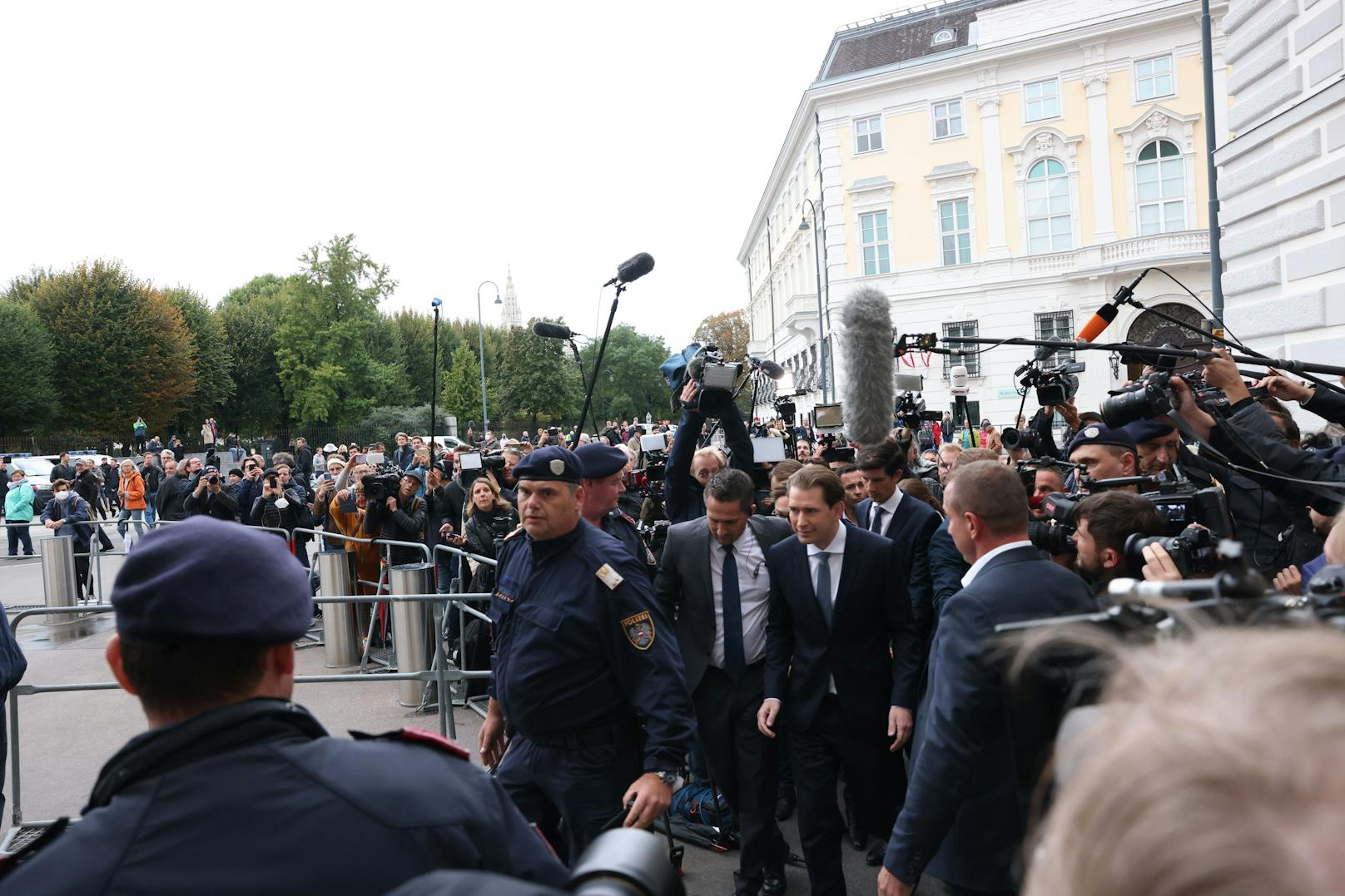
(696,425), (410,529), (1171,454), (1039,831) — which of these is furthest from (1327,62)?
(1039,831)

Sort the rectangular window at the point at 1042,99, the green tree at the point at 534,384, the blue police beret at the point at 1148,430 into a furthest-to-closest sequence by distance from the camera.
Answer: the green tree at the point at 534,384
the rectangular window at the point at 1042,99
the blue police beret at the point at 1148,430

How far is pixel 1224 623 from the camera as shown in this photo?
1.13 m

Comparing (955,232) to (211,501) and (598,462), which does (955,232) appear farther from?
(598,462)

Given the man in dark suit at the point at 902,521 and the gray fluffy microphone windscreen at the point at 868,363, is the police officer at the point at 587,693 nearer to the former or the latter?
the man in dark suit at the point at 902,521

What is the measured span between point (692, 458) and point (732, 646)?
1.85 metres

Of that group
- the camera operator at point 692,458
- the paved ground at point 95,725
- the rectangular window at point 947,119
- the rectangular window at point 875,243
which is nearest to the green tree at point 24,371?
the rectangular window at point 875,243

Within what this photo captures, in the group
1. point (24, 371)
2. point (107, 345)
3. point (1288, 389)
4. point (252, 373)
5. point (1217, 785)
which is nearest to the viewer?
point (1217, 785)

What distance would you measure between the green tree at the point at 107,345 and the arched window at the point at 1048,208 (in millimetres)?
41148

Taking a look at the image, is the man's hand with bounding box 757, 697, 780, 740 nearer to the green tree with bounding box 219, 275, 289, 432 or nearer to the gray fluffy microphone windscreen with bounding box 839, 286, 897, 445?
the gray fluffy microphone windscreen with bounding box 839, 286, 897, 445

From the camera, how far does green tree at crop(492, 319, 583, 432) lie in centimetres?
6312

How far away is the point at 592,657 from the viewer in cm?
374

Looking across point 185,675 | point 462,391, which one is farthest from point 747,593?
point 462,391

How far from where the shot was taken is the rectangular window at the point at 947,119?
34.7m

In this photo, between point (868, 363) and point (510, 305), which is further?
point (510, 305)
